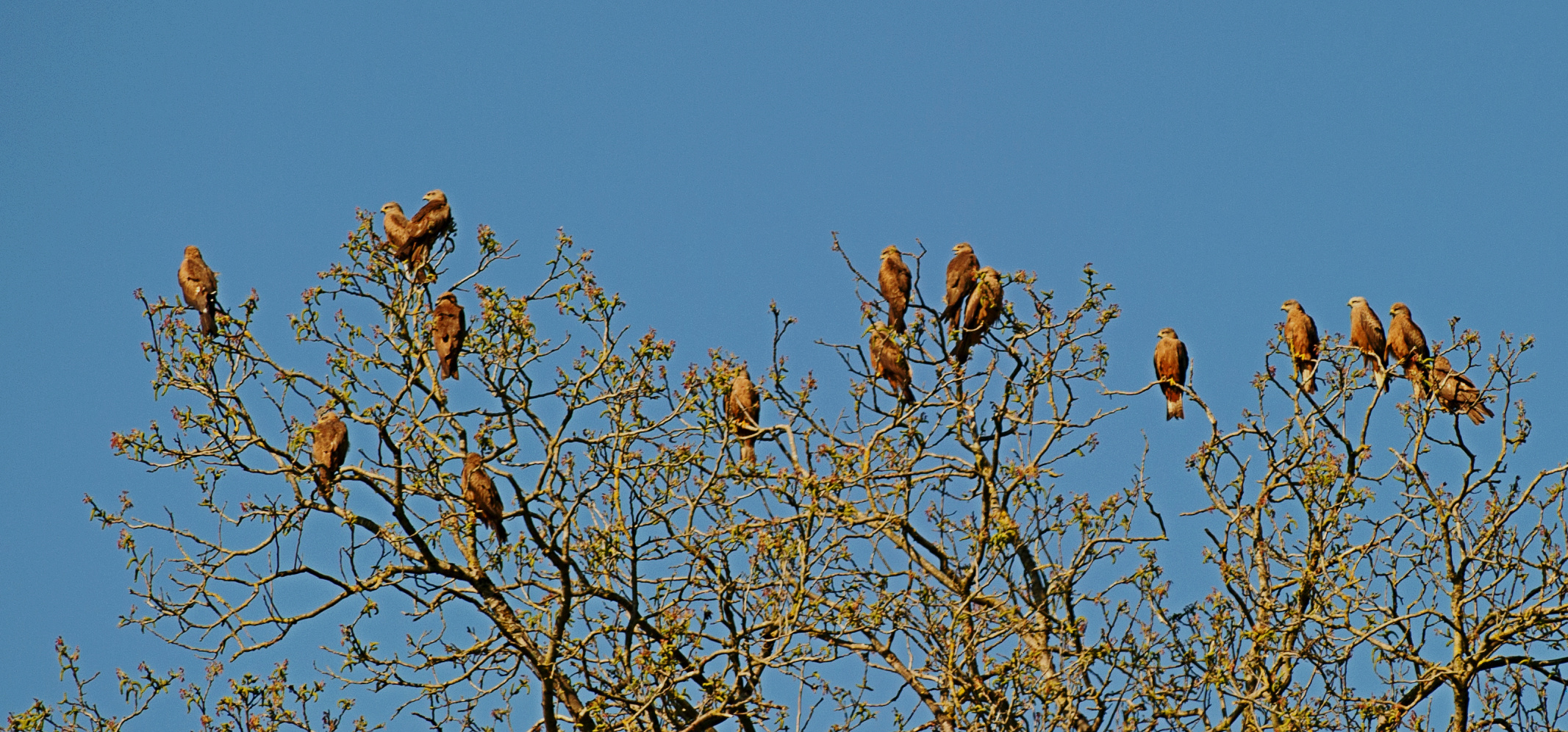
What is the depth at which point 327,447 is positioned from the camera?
A: 895cm

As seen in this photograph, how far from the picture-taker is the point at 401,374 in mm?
8531

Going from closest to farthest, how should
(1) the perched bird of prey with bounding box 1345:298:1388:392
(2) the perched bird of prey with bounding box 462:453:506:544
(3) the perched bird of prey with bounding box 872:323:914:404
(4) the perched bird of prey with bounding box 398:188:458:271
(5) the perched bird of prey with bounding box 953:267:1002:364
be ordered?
(2) the perched bird of prey with bounding box 462:453:506:544
(3) the perched bird of prey with bounding box 872:323:914:404
(5) the perched bird of prey with bounding box 953:267:1002:364
(4) the perched bird of prey with bounding box 398:188:458:271
(1) the perched bird of prey with bounding box 1345:298:1388:392

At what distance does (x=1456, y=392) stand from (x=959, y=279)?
12.0 ft

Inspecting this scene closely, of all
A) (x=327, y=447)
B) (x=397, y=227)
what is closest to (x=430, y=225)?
(x=397, y=227)

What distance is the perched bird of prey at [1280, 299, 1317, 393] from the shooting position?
943cm

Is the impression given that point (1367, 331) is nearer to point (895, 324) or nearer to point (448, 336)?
point (895, 324)

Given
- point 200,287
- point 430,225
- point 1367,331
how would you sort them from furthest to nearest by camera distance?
point 1367,331, point 430,225, point 200,287

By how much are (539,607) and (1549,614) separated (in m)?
5.24

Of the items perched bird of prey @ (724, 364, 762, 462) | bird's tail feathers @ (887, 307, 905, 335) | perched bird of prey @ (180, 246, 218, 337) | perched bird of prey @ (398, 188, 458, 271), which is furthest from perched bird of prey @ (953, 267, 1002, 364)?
perched bird of prey @ (180, 246, 218, 337)

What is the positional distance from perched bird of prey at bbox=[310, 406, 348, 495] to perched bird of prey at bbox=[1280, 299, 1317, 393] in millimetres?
5226

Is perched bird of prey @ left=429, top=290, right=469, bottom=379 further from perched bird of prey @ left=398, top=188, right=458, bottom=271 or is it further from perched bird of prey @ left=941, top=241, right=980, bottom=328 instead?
perched bird of prey @ left=941, top=241, right=980, bottom=328

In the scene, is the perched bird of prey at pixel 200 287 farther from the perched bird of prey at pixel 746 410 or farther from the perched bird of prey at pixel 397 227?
the perched bird of prey at pixel 746 410

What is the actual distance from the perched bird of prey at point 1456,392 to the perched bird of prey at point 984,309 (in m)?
2.53

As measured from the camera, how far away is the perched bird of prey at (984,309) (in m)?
9.65
